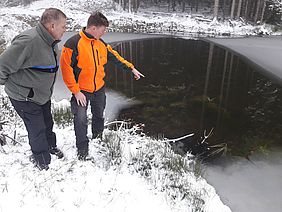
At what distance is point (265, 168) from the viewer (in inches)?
200

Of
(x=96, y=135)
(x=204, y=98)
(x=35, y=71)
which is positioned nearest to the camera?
(x=35, y=71)

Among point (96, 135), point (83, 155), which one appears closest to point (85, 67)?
point (83, 155)

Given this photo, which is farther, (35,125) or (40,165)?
(40,165)

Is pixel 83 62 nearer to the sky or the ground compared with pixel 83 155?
nearer to the sky

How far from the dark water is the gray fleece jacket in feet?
10.7

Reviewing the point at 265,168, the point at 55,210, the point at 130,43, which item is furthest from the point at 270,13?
the point at 55,210

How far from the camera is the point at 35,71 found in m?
3.00

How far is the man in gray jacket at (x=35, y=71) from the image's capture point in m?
2.83

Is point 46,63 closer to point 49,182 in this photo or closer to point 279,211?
point 49,182

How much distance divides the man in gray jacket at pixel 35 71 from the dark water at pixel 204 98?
311 centimetres

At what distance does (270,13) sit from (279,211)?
65.6ft

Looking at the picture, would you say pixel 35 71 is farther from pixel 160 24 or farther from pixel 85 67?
pixel 160 24

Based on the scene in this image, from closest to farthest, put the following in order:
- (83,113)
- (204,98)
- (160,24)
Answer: (83,113) → (204,98) → (160,24)

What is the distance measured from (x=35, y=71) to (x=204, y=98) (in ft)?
19.7
